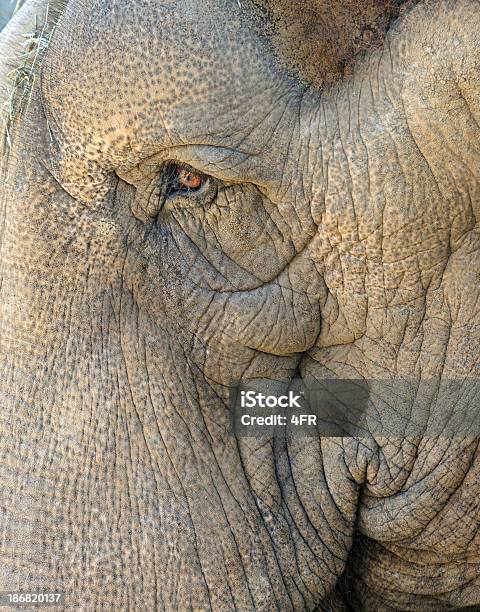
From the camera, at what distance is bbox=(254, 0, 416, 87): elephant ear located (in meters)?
2.21

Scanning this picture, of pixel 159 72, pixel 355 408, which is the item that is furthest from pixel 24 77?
pixel 355 408

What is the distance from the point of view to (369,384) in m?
2.40

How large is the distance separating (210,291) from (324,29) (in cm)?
61

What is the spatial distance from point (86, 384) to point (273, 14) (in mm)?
881

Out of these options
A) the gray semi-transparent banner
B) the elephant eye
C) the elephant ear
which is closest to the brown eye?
the elephant eye

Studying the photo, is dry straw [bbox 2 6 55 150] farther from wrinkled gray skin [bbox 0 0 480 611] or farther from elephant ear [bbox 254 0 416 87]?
elephant ear [bbox 254 0 416 87]

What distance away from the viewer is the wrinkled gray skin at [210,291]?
2.18m

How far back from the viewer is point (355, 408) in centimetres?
243

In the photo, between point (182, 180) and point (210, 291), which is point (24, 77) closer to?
point (182, 180)

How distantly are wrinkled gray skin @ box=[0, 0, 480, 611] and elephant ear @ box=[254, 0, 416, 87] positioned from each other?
1.3 inches

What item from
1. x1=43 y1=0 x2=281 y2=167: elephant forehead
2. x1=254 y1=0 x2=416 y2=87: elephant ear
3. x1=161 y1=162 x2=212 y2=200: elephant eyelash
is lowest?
x1=161 y1=162 x2=212 y2=200: elephant eyelash

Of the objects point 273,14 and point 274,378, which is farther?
point 274,378

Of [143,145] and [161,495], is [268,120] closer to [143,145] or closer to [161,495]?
[143,145]

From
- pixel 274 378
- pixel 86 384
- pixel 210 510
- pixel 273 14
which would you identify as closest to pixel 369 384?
pixel 274 378
